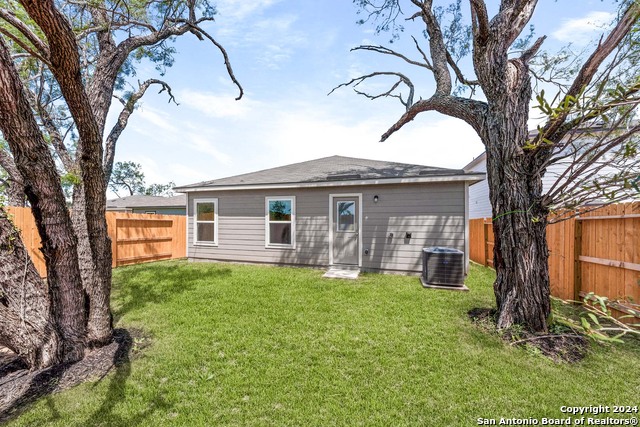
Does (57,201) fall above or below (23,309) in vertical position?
above

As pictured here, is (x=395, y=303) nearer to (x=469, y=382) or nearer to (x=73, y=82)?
(x=469, y=382)

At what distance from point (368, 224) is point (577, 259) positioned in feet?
13.2

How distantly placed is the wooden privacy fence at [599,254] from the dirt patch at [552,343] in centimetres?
76

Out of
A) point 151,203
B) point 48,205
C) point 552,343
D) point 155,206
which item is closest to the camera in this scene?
point 48,205

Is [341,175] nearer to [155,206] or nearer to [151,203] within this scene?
[155,206]

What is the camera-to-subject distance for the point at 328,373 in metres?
2.65

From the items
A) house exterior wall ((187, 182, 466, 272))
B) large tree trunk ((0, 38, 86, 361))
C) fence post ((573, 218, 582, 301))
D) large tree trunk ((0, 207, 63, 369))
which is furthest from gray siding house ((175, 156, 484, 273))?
large tree trunk ((0, 207, 63, 369))

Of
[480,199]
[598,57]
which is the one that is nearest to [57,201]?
[598,57]

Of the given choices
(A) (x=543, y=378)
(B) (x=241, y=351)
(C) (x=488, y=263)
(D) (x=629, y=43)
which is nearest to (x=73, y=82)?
(B) (x=241, y=351)

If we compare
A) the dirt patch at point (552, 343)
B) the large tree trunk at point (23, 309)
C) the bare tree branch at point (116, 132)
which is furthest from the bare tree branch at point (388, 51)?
the large tree trunk at point (23, 309)

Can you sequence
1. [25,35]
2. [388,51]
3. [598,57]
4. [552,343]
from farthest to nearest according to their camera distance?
[388,51]
[552,343]
[598,57]
[25,35]

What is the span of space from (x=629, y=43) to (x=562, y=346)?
133 inches

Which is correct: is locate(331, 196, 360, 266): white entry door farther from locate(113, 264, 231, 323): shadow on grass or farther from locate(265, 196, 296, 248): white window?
locate(113, 264, 231, 323): shadow on grass

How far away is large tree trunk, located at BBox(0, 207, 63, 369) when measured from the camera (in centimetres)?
250
